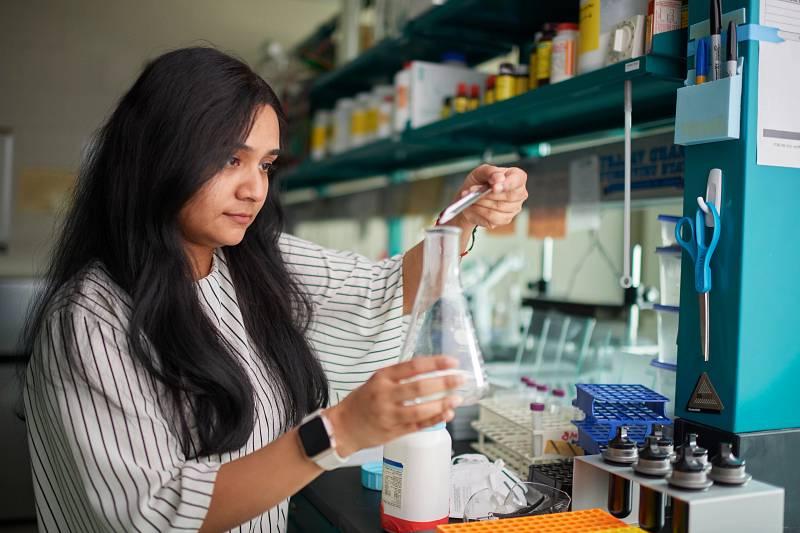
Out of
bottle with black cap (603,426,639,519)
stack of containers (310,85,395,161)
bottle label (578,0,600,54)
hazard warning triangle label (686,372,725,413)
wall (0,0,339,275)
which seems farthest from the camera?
wall (0,0,339,275)

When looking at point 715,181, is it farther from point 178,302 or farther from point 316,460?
point 178,302

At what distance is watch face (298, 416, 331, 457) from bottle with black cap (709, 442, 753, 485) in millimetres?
580

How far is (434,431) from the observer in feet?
3.99

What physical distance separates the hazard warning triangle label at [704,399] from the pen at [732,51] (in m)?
0.54

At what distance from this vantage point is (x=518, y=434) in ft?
5.42

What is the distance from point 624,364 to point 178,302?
117 centimetres

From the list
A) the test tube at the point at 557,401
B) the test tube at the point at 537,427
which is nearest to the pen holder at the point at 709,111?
the test tube at the point at 537,427

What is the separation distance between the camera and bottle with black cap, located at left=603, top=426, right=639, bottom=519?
114 centimetres

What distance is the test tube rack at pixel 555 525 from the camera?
104 cm

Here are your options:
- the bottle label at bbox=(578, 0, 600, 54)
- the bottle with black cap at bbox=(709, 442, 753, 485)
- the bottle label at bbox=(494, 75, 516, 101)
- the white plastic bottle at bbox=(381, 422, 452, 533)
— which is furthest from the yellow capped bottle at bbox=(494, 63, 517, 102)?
the bottle with black cap at bbox=(709, 442, 753, 485)

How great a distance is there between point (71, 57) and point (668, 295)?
479 cm

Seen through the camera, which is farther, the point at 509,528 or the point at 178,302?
the point at 178,302

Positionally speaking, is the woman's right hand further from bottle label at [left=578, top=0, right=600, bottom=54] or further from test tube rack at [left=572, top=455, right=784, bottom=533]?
bottle label at [left=578, top=0, right=600, bottom=54]

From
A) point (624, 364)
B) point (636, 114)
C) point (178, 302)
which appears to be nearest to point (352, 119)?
point (636, 114)
